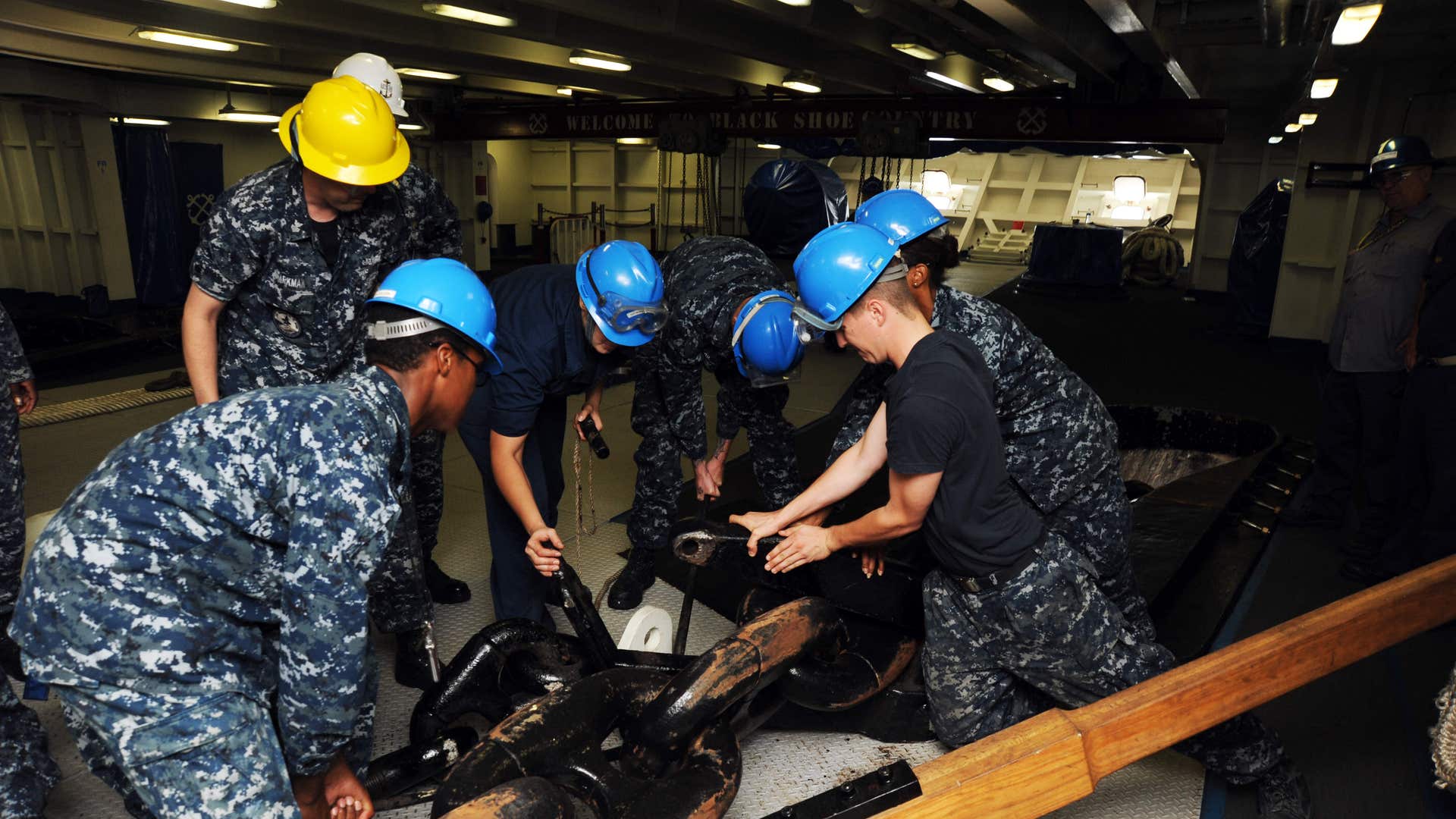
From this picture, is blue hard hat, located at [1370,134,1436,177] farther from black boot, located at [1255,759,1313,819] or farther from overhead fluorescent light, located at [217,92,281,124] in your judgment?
overhead fluorescent light, located at [217,92,281,124]

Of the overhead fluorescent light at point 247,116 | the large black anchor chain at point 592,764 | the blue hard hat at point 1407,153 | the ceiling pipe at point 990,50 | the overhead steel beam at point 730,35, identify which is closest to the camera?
the large black anchor chain at point 592,764

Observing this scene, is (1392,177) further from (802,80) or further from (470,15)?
(802,80)

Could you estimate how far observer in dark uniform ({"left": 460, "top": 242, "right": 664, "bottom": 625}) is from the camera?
2549 mm

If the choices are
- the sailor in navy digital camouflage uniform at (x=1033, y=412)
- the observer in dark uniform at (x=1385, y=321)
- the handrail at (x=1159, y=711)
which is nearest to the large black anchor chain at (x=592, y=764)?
the handrail at (x=1159, y=711)

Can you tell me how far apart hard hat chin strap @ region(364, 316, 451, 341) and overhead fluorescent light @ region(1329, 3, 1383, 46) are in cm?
341

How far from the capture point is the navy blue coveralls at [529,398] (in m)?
2.57

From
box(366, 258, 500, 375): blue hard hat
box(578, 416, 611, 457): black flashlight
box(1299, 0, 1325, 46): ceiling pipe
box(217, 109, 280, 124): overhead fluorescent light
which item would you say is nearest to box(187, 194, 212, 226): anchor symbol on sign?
box(217, 109, 280, 124): overhead fluorescent light

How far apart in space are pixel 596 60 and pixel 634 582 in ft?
16.8

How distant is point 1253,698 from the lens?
190 centimetres

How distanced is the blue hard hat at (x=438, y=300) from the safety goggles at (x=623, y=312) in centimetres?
74

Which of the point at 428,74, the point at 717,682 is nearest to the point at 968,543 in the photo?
the point at 717,682

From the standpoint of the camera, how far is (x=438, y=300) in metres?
1.69

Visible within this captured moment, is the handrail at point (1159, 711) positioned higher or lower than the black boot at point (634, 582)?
higher

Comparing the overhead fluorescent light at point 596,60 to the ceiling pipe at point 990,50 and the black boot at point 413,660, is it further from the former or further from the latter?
the black boot at point 413,660
